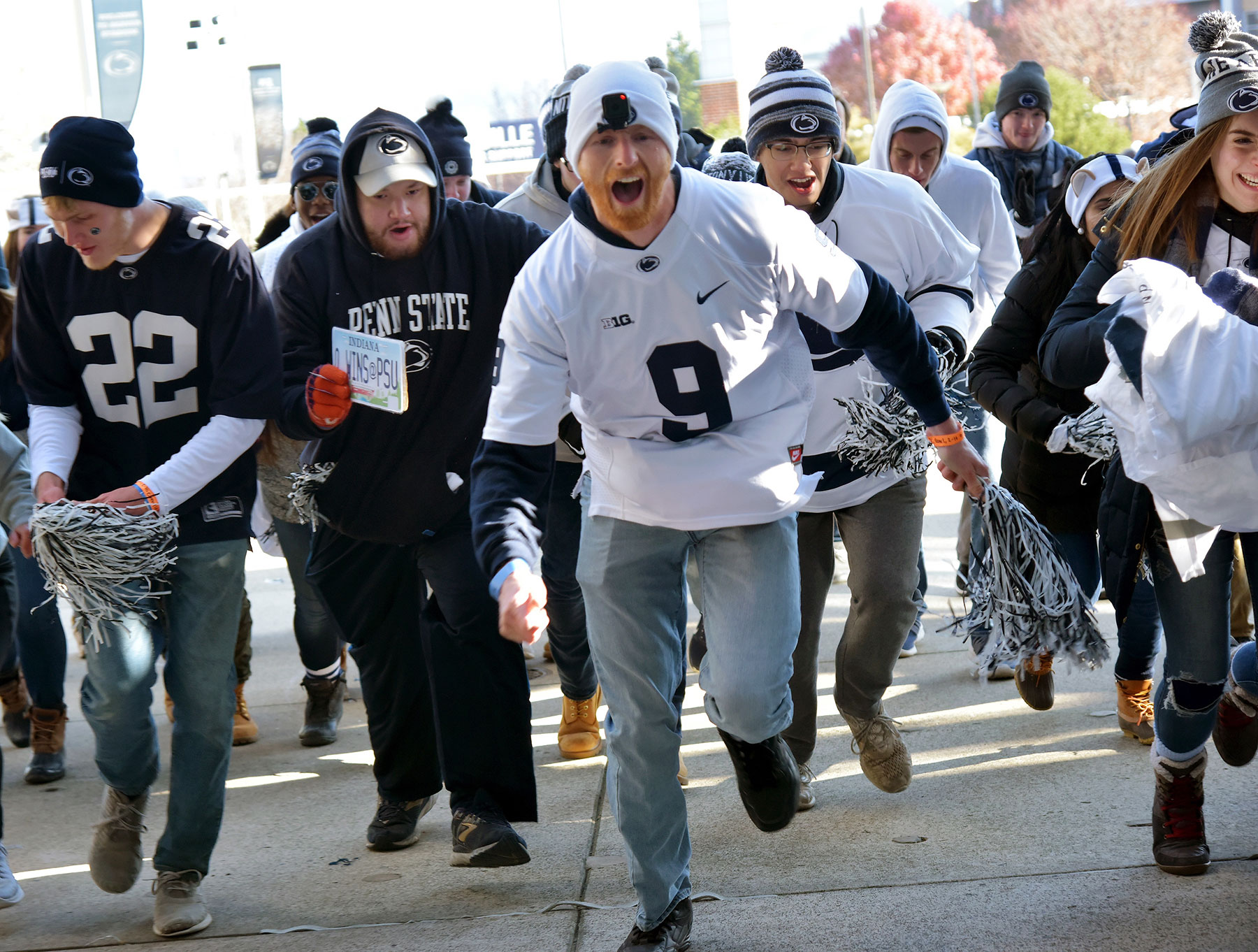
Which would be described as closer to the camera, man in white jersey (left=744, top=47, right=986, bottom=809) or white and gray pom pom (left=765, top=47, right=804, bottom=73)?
man in white jersey (left=744, top=47, right=986, bottom=809)

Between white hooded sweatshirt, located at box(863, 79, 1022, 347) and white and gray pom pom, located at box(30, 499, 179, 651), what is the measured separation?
12.0ft

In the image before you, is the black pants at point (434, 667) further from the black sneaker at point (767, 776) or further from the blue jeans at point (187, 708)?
the black sneaker at point (767, 776)

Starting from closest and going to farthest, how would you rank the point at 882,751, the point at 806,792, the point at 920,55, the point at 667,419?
1. the point at 667,419
2. the point at 882,751
3. the point at 806,792
4. the point at 920,55

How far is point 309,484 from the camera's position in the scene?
166 inches

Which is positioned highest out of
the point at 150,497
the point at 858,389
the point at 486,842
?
the point at 858,389

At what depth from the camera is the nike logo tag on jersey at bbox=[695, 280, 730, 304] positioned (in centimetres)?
326

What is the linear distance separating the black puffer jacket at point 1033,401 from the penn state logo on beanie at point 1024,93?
131 inches

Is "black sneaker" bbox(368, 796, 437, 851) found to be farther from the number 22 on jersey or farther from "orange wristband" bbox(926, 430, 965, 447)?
"orange wristband" bbox(926, 430, 965, 447)

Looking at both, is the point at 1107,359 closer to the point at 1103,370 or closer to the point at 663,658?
the point at 1103,370

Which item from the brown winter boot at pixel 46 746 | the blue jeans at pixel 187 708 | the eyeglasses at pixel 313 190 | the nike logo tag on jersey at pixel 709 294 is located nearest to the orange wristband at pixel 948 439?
the nike logo tag on jersey at pixel 709 294

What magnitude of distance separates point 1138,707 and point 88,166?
12.4ft

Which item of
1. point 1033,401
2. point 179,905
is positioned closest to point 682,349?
point 1033,401

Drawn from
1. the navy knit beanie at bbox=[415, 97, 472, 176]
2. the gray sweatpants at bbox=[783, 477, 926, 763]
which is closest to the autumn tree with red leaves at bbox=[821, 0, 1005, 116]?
the navy knit beanie at bbox=[415, 97, 472, 176]

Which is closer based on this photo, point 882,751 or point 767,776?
point 767,776
